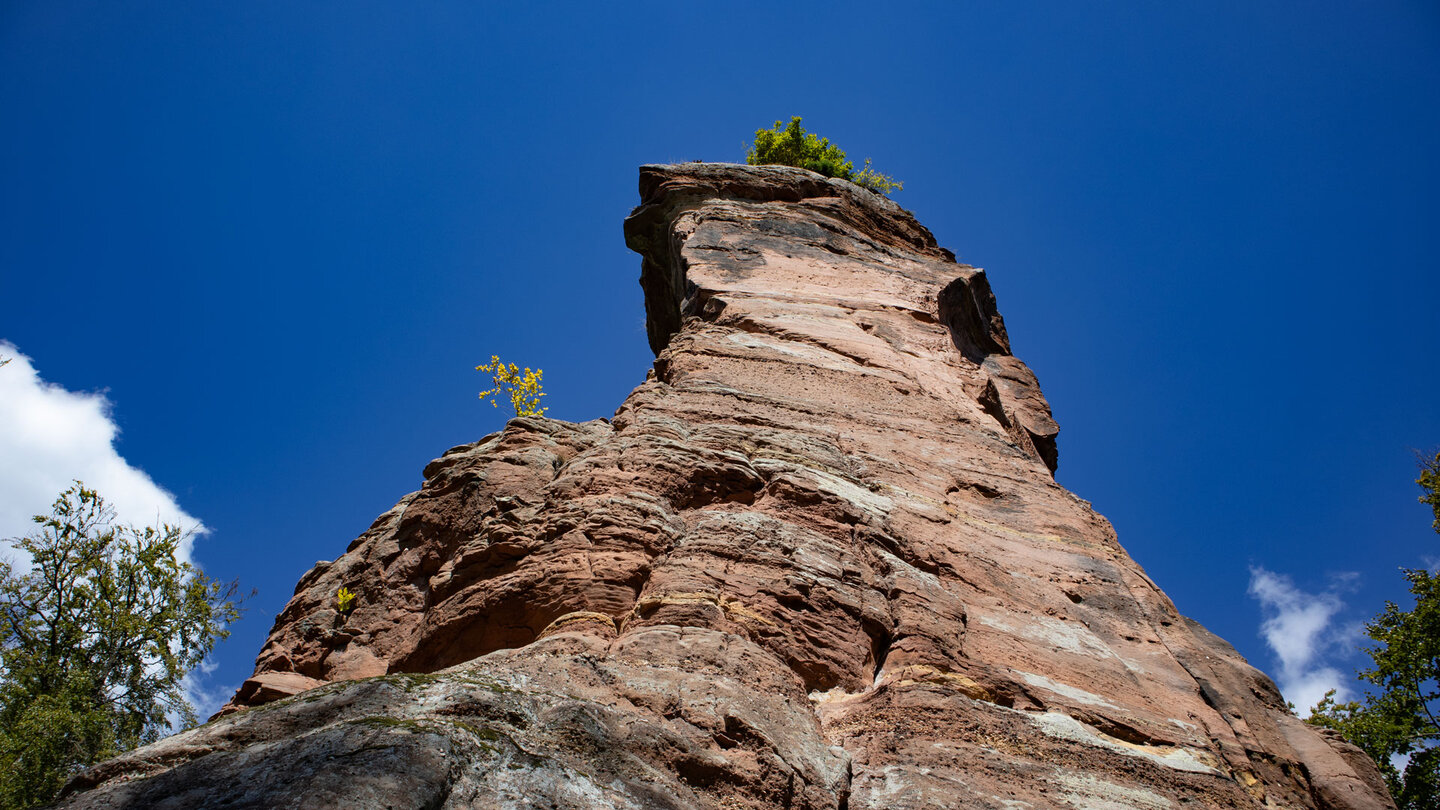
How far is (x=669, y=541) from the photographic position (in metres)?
5.90

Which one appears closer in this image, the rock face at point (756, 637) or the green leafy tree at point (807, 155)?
the rock face at point (756, 637)

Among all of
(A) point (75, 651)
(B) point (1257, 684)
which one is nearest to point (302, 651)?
(B) point (1257, 684)

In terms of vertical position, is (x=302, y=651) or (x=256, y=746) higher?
(x=302, y=651)

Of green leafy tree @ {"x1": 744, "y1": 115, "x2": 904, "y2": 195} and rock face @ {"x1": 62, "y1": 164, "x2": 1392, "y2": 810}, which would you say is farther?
green leafy tree @ {"x1": 744, "y1": 115, "x2": 904, "y2": 195}

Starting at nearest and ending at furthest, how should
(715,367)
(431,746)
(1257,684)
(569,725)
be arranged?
(431,746)
(569,725)
(1257,684)
(715,367)

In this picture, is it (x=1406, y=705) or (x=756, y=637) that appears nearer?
(x=756, y=637)

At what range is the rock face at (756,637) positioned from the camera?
3645 millimetres

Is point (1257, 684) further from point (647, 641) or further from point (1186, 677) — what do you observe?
point (647, 641)

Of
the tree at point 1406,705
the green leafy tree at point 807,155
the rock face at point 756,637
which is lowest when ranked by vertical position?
the rock face at point 756,637

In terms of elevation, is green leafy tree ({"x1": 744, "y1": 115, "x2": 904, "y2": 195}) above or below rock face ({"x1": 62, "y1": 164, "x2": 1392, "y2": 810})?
above

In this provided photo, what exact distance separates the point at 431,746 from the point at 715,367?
5.66m

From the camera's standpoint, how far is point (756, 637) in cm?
514

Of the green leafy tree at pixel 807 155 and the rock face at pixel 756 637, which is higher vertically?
the green leafy tree at pixel 807 155

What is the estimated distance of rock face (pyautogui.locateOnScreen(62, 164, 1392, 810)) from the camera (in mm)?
3645
